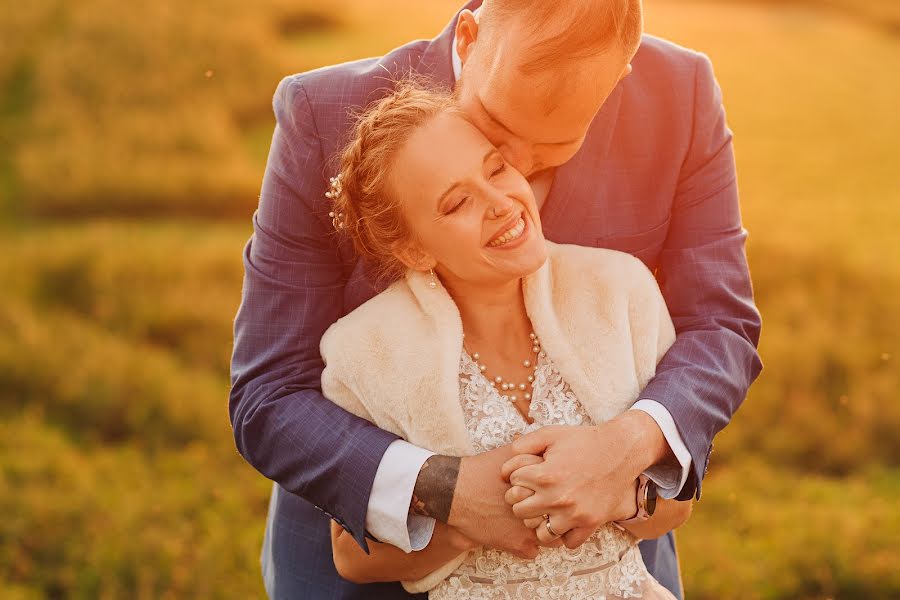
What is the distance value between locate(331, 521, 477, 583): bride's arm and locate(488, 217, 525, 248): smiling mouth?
0.57 m

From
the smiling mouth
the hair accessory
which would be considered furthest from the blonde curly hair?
the smiling mouth

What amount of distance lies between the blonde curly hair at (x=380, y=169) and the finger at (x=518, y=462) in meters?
0.51

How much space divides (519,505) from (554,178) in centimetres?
78

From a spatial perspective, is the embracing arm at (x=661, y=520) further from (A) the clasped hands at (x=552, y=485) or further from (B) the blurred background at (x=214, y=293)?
(B) the blurred background at (x=214, y=293)

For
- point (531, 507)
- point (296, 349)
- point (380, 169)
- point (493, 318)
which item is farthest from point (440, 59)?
point (531, 507)

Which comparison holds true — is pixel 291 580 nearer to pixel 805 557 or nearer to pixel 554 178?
pixel 554 178

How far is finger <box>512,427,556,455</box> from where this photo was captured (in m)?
1.96

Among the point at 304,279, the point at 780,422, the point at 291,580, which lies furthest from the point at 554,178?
the point at 780,422

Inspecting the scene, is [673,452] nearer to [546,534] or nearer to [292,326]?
[546,534]

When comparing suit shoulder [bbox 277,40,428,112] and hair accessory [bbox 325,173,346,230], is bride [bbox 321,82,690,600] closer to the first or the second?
hair accessory [bbox 325,173,346,230]

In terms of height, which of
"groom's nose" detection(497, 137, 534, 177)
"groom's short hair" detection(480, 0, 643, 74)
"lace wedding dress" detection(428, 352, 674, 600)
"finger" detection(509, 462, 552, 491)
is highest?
"groom's short hair" detection(480, 0, 643, 74)

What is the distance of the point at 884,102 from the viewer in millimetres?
7605

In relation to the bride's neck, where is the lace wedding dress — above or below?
below

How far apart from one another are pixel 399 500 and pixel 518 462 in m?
0.26
